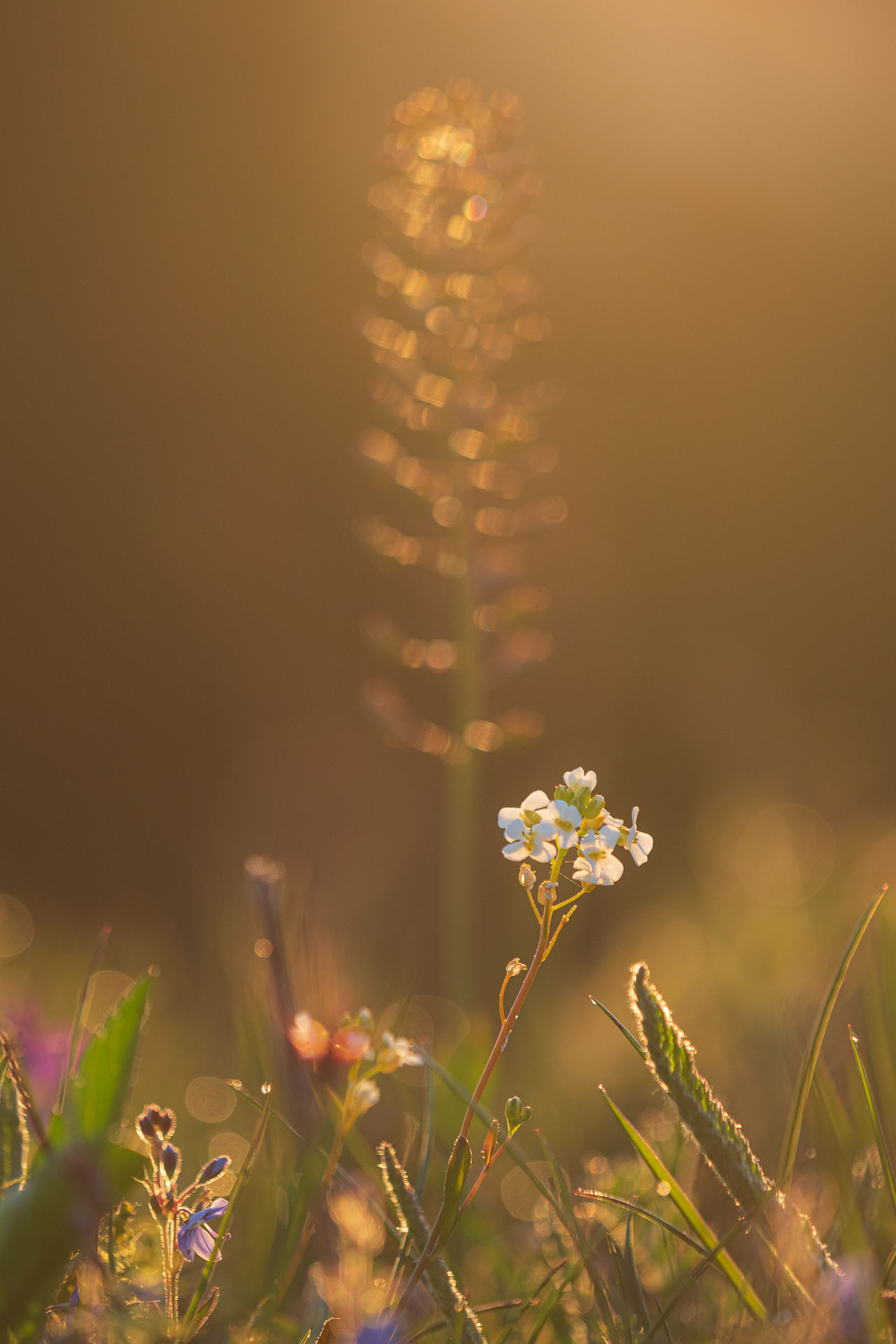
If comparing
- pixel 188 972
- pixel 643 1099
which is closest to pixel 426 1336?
pixel 643 1099

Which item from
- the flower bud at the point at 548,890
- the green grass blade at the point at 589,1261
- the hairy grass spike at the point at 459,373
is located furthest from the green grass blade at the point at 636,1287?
the hairy grass spike at the point at 459,373

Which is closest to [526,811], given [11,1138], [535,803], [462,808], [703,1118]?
[535,803]

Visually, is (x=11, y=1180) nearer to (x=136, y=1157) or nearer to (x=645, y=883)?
(x=136, y=1157)

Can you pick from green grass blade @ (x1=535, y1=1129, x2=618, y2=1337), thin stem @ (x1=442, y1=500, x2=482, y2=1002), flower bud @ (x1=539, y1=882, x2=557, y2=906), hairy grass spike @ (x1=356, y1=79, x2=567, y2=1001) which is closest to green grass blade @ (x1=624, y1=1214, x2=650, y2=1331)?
green grass blade @ (x1=535, y1=1129, x2=618, y2=1337)

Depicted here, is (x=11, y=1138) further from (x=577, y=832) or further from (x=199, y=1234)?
(x=577, y=832)

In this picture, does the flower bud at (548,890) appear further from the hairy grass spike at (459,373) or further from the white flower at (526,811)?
the hairy grass spike at (459,373)

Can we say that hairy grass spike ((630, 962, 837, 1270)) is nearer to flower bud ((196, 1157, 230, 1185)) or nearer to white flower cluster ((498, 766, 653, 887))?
white flower cluster ((498, 766, 653, 887))

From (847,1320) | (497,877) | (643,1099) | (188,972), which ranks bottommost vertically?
(497,877)
